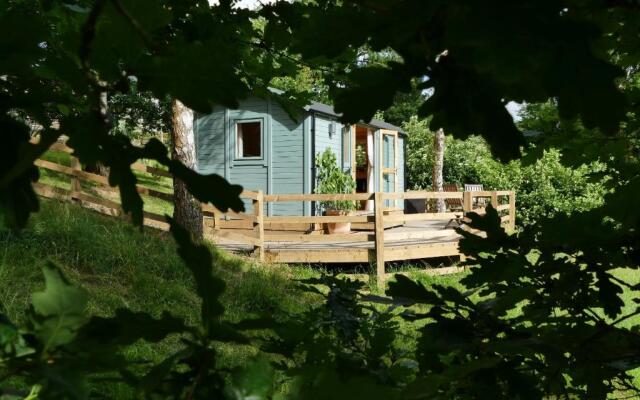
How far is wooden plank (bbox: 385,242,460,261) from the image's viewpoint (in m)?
9.96

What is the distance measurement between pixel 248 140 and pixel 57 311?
14.4 metres

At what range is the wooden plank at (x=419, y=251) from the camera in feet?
32.7

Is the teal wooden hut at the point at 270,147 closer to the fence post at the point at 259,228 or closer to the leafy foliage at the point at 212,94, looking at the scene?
the fence post at the point at 259,228

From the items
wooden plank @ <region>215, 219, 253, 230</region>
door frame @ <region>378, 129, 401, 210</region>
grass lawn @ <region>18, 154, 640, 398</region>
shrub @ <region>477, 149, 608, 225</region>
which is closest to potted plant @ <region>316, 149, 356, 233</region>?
wooden plank @ <region>215, 219, 253, 230</region>

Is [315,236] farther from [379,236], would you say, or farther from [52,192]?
[52,192]

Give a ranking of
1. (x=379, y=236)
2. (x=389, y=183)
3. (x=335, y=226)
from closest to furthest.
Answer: (x=379, y=236)
(x=335, y=226)
(x=389, y=183)

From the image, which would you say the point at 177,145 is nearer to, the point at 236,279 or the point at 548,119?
the point at 236,279

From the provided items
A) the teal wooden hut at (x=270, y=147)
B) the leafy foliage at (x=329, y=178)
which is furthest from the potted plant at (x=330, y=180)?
the teal wooden hut at (x=270, y=147)

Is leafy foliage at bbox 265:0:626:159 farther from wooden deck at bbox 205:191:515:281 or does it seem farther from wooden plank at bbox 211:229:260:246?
wooden plank at bbox 211:229:260:246

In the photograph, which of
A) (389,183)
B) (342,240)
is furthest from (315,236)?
(389,183)

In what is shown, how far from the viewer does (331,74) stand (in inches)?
92.3

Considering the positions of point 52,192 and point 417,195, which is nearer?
point 52,192

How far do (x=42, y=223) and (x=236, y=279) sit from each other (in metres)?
2.54

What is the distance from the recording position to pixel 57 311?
593 millimetres
